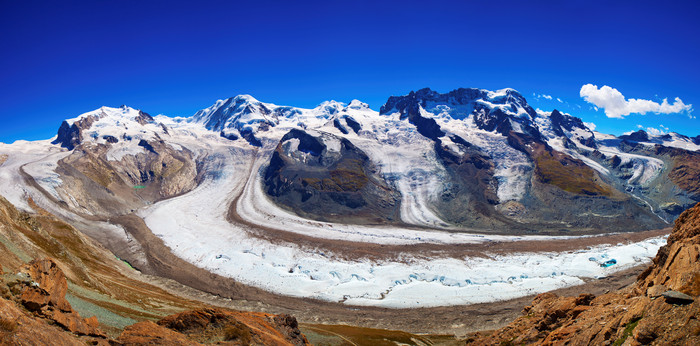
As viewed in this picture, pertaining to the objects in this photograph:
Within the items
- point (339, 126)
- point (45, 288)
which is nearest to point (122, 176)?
point (339, 126)

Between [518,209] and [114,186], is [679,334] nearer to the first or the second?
[518,209]

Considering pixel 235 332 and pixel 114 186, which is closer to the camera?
pixel 235 332

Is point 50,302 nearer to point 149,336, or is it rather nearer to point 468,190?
point 149,336

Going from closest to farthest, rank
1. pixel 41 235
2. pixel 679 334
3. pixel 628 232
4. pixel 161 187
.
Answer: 1. pixel 679 334
2. pixel 41 235
3. pixel 628 232
4. pixel 161 187

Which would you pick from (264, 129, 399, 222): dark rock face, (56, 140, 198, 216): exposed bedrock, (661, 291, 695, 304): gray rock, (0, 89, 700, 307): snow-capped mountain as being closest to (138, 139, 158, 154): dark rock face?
→ (56, 140, 198, 216): exposed bedrock

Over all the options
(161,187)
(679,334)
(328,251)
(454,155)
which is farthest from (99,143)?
(679,334)

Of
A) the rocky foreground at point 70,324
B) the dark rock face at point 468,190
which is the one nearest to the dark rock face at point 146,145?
the dark rock face at point 468,190

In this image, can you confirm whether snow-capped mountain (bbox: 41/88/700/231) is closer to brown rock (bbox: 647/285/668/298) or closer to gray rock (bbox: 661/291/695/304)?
brown rock (bbox: 647/285/668/298)
